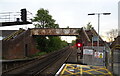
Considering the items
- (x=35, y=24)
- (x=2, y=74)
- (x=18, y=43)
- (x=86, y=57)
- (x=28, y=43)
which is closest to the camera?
(x=2, y=74)

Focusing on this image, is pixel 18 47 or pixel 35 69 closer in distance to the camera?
pixel 35 69

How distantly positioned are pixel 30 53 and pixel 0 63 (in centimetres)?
1721

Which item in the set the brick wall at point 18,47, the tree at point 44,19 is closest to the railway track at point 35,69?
the brick wall at point 18,47

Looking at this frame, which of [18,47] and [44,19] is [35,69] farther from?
[44,19]

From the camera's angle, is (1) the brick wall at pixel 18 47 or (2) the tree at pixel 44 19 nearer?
(1) the brick wall at pixel 18 47

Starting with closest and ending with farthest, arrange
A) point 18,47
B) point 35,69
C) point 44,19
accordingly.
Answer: point 35,69 < point 18,47 < point 44,19

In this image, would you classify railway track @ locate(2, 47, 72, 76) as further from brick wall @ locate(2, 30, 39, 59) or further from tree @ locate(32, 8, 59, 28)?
tree @ locate(32, 8, 59, 28)

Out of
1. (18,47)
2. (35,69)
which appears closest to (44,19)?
(18,47)

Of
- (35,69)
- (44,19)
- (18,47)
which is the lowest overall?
(35,69)

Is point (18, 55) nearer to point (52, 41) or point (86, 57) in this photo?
point (86, 57)

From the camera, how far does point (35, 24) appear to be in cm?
4622

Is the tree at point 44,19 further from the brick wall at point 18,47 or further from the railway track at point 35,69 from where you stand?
the railway track at point 35,69

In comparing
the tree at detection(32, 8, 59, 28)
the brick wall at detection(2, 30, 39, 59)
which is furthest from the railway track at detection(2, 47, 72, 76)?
the tree at detection(32, 8, 59, 28)

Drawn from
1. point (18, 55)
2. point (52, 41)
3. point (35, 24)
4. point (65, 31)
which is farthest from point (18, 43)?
point (52, 41)
